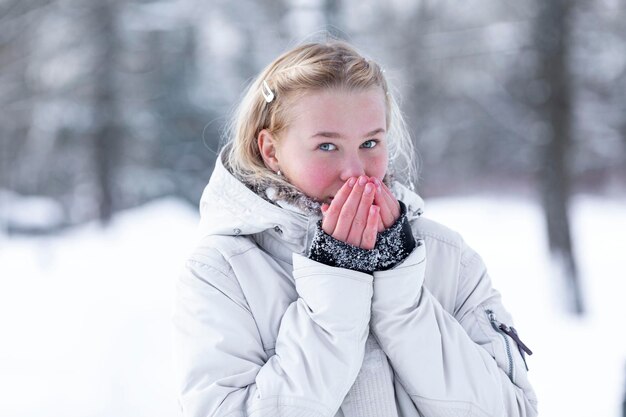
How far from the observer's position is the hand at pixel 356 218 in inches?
61.1

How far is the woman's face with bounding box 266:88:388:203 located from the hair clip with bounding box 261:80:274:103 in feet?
0.35

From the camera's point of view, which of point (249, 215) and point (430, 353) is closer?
point (430, 353)

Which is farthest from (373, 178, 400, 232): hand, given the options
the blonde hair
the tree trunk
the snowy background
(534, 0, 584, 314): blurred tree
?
the tree trunk

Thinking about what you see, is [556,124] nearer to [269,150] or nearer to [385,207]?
[269,150]

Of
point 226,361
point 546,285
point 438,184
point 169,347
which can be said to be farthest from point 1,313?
point 438,184

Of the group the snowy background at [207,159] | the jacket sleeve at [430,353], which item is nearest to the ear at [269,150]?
the jacket sleeve at [430,353]

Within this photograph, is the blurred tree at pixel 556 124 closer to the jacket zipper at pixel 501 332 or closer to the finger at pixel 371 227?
the jacket zipper at pixel 501 332

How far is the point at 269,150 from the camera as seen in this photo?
1.87m

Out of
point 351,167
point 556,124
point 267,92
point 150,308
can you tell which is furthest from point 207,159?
point 351,167

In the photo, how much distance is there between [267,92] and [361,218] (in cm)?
52

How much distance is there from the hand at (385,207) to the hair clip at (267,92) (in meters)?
0.41

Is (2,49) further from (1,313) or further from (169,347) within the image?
(169,347)

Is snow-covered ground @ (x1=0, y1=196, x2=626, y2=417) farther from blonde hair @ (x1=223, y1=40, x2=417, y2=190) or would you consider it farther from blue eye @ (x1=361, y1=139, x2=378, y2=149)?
blue eye @ (x1=361, y1=139, x2=378, y2=149)

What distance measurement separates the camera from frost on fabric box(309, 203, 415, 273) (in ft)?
5.13
